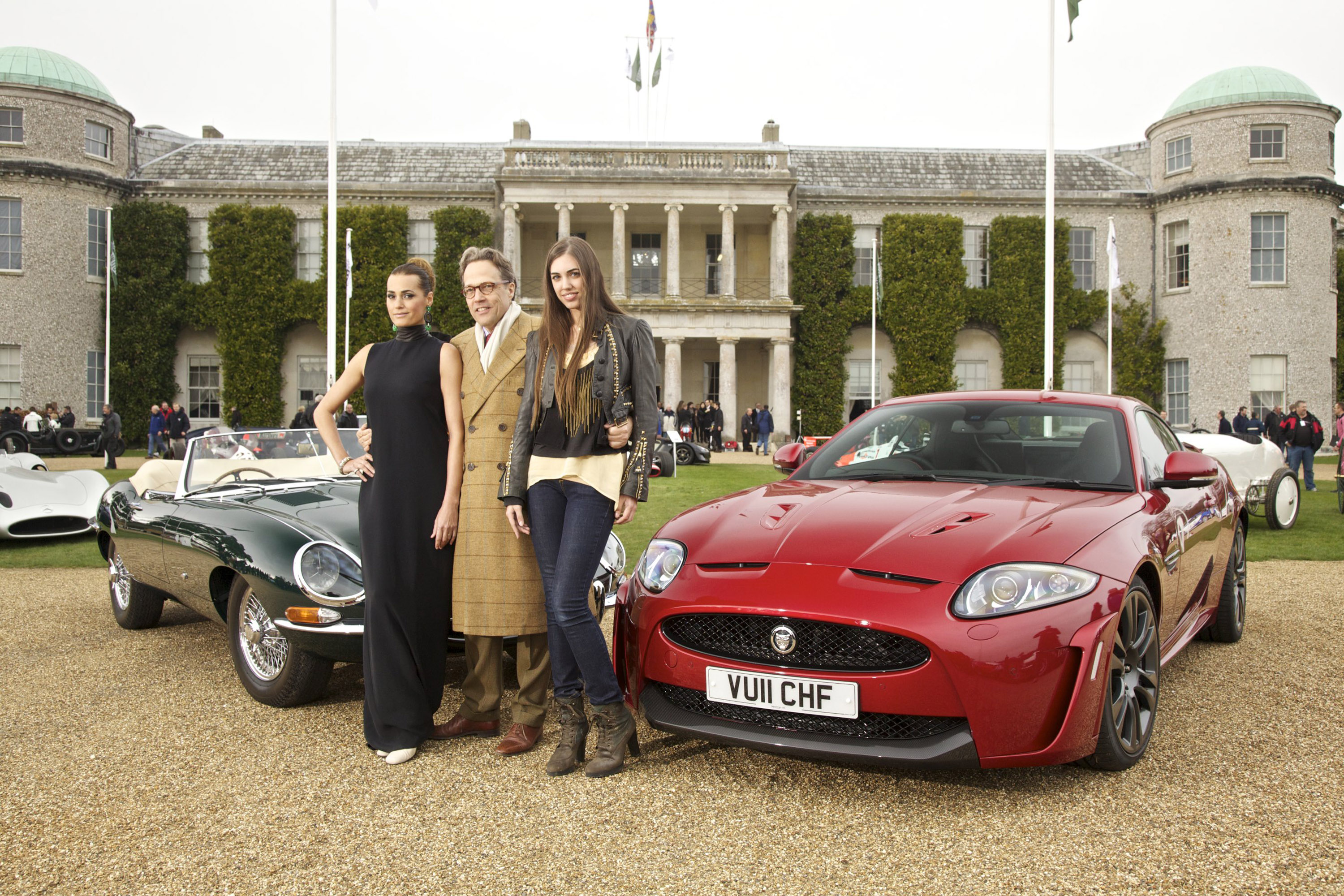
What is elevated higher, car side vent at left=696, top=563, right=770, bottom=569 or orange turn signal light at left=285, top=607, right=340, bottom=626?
car side vent at left=696, top=563, right=770, bottom=569

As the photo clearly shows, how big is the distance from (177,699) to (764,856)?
3119 mm

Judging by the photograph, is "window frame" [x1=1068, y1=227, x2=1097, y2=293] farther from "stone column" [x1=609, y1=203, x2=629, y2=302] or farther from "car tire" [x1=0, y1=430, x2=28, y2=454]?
"car tire" [x1=0, y1=430, x2=28, y2=454]

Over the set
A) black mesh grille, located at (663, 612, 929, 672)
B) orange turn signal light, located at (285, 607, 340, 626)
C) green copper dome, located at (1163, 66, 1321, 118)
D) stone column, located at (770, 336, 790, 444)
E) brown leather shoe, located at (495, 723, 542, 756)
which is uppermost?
green copper dome, located at (1163, 66, 1321, 118)

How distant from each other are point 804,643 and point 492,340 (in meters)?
1.75

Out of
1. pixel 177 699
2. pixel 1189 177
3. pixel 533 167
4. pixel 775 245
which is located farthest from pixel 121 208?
pixel 1189 177

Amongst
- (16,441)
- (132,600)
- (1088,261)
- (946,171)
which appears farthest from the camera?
(946,171)

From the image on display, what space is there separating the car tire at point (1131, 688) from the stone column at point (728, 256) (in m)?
28.9

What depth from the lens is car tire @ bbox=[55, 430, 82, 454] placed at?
982 inches

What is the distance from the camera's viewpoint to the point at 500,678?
3.71 meters

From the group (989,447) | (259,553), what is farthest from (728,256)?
(259,553)

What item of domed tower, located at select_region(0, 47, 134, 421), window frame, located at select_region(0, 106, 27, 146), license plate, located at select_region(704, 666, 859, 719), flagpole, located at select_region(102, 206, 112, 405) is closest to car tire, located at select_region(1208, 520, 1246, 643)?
license plate, located at select_region(704, 666, 859, 719)

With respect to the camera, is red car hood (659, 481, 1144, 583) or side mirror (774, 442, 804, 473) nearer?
red car hood (659, 481, 1144, 583)

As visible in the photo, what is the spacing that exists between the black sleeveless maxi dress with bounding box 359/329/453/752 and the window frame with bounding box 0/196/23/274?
3224 cm

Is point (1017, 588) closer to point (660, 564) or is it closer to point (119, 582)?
point (660, 564)
